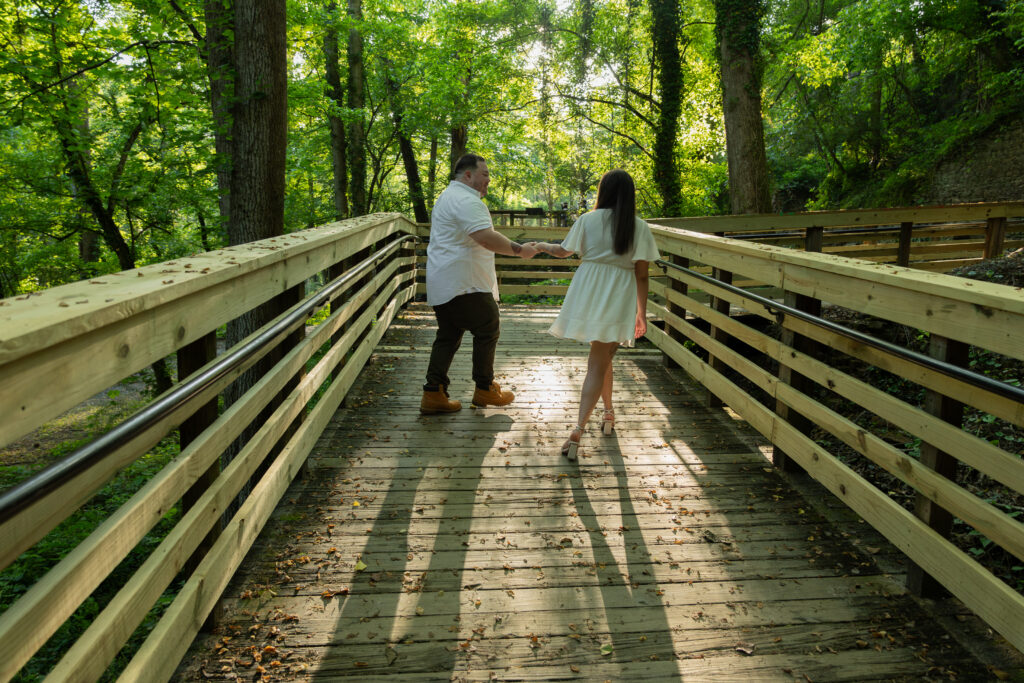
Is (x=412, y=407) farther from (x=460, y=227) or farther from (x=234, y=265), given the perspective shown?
(x=234, y=265)

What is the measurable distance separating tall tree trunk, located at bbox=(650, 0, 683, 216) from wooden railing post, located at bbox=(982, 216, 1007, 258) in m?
8.54

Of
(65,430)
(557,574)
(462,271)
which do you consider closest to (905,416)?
(557,574)

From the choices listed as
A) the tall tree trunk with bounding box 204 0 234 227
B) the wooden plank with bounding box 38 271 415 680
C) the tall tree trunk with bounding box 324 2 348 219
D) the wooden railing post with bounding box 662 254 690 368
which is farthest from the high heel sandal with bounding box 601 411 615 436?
the tall tree trunk with bounding box 324 2 348 219

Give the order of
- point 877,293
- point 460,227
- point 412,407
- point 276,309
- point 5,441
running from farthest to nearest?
point 412,407, point 460,227, point 276,309, point 877,293, point 5,441

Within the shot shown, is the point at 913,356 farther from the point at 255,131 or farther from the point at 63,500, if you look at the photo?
the point at 255,131

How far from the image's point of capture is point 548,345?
7.53 meters

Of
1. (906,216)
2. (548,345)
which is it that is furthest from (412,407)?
(906,216)

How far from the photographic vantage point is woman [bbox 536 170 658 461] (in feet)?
13.3

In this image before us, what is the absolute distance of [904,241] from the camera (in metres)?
7.83

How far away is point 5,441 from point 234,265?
4.69ft

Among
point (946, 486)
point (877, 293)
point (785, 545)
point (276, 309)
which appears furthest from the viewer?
point (276, 309)

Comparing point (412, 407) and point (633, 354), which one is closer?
point (412, 407)

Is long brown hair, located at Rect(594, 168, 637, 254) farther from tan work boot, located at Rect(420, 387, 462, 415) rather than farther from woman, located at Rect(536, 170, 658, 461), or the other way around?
tan work boot, located at Rect(420, 387, 462, 415)

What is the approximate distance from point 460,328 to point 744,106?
842 cm
